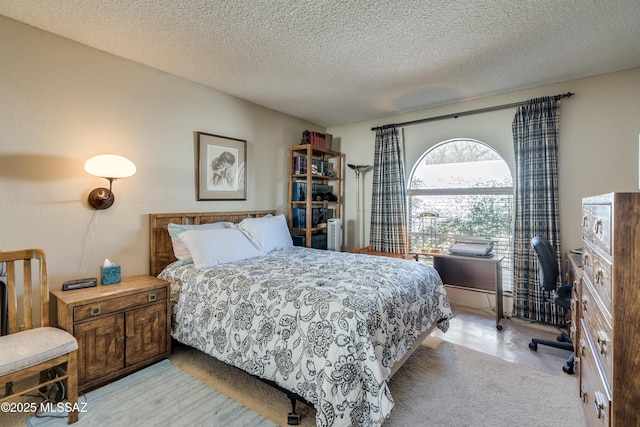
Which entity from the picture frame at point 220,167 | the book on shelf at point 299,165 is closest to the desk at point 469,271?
the book on shelf at point 299,165

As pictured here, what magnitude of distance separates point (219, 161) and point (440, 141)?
2.82m

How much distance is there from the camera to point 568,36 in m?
2.25

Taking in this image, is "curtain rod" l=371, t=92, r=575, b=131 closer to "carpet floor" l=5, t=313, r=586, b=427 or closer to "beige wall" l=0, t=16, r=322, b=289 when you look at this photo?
"beige wall" l=0, t=16, r=322, b=289

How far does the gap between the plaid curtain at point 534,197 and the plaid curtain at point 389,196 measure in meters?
1.33

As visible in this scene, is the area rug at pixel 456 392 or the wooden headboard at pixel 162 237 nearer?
the area rug at pixel 456 392

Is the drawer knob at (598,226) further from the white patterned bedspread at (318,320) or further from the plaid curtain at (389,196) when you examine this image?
the plaid curtain at (389,196)

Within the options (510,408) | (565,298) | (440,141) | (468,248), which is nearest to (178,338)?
(510,408)

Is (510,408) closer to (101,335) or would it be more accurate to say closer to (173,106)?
(101,335)

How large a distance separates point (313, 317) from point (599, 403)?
4.20 ft

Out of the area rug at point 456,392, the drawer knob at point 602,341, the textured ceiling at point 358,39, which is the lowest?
the area rug at point 456,392

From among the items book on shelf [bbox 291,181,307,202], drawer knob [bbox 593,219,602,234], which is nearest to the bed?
drawer knob [bbox 593,219,602,234]

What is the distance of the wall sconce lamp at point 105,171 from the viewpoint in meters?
2.26

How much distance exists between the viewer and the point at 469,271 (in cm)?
362

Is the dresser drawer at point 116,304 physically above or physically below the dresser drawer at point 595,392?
above
